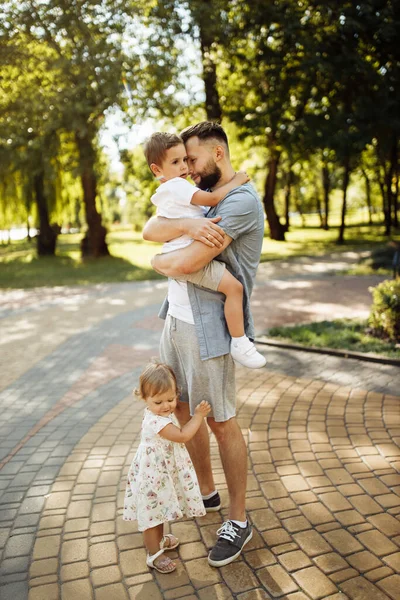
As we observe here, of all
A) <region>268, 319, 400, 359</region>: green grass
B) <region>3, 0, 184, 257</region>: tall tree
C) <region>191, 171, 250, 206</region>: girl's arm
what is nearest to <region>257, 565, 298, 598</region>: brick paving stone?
<region>191, 171, 250, 206</region>: girl's arm

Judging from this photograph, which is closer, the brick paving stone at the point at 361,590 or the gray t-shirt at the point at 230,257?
the brick paving stone at the point at 361,590

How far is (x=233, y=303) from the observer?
2566 millimetres

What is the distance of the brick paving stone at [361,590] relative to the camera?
2.32 m

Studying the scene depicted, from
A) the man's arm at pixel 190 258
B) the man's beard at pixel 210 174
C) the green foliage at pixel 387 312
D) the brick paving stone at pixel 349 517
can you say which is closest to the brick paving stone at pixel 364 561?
the brick paving stone at pixel 349 517

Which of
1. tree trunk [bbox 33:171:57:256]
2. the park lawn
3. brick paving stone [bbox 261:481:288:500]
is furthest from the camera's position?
tree trunk [bbox 33:171:57:256]

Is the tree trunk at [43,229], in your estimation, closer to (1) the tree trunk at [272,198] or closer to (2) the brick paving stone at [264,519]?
(1) the tree trunk at [272,198]

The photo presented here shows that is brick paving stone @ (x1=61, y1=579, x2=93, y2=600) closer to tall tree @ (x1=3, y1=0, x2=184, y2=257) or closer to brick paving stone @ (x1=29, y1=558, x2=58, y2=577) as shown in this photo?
brick paving stone @ (x1=29, y1=558, x2=58, y2=577)

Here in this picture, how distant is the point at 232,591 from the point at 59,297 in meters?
10.6

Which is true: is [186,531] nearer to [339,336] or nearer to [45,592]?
[45,592]

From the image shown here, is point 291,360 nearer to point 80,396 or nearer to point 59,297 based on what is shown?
point 80,396

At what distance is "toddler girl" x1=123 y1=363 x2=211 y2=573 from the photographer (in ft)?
8.42

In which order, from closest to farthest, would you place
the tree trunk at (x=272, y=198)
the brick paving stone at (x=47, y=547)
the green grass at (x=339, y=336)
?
the brick paving stone at (x=47, y=547) → the green grass at (x=339, y=336) → the tree trunk at (x=272, y=198)

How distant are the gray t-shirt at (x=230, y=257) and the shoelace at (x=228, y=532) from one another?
93 cm

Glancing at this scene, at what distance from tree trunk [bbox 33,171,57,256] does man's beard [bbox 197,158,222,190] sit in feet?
70.8
